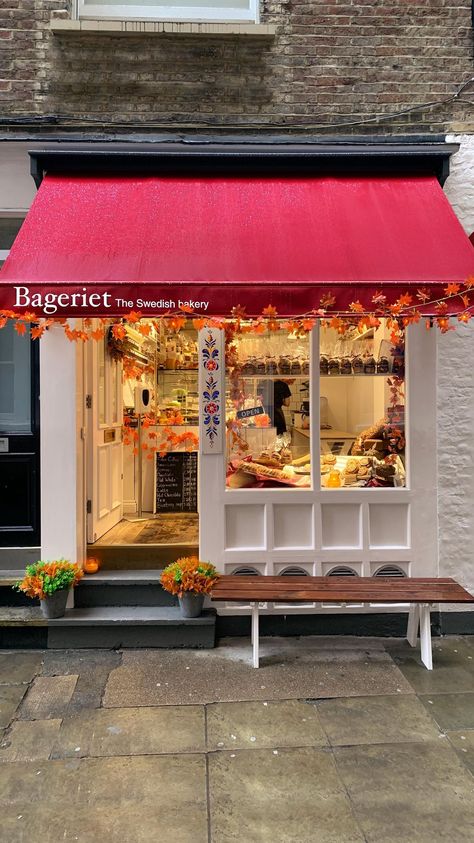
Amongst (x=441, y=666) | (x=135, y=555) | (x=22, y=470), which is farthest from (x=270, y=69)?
(x=441, y=666)

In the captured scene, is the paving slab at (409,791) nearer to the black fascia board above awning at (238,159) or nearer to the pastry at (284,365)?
the pastry at (284,365)

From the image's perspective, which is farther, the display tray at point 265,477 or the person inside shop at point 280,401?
the person inside shop at point 280,401

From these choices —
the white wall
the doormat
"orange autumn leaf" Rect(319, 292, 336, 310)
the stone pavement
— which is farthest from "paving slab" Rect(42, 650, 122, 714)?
"orange autumn leaf" Rect(319, 292, 336, 310)

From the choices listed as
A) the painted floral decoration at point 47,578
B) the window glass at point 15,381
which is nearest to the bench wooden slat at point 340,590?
the painted floral decoration at point 47,578

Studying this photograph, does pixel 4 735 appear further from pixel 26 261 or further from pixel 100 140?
pixel 100 140

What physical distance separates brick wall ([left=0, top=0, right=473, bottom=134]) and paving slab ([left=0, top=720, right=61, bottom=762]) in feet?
17.1

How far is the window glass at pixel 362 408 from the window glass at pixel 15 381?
2945mm

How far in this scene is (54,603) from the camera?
4.79m

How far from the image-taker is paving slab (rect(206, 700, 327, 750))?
3.54 metres

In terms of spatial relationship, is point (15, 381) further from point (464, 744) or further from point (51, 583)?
point (464, 744)

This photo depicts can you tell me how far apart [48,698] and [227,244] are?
3752mm

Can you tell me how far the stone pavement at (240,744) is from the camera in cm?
286

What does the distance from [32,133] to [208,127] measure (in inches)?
66.0

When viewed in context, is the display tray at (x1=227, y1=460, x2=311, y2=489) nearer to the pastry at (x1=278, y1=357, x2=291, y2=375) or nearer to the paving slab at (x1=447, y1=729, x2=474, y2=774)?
the pastry at (x1=278, y1=357, x2=291, y2=375)
